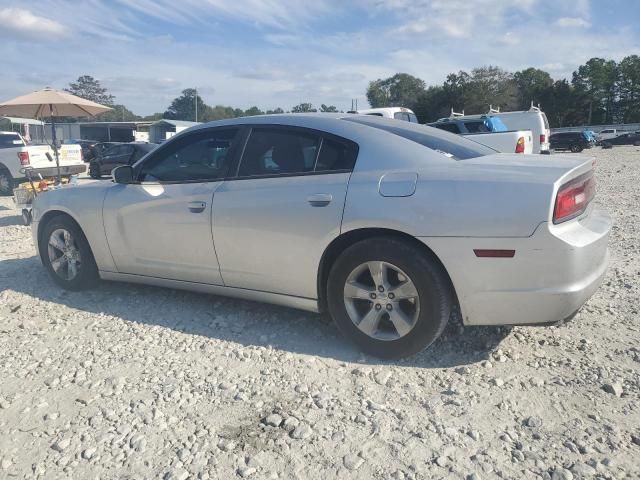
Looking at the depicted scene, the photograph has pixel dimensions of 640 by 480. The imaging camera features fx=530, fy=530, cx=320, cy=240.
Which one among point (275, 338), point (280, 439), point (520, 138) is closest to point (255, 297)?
point (275, 338)

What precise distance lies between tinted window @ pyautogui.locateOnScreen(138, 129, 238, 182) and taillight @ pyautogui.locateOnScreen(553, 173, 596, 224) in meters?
2.27

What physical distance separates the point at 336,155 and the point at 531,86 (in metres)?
84.8

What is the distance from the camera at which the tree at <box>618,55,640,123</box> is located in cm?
7300

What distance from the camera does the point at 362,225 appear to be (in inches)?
128

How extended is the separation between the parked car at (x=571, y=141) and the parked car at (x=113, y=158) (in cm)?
3099

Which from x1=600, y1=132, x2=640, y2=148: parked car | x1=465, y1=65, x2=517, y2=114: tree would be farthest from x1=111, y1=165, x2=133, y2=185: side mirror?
x1=465, y1=65, x2=517, y2=114: tree

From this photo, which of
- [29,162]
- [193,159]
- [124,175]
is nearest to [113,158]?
[29,162]

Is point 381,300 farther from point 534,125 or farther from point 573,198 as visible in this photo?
point 534,125

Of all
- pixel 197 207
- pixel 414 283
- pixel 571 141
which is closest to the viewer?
pixel 414 283

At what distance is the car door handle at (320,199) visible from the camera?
3.38m

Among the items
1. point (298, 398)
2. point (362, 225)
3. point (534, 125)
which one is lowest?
point (298, 398)

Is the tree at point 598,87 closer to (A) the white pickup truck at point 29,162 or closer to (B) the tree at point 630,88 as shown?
(B) the tree at point 630,88

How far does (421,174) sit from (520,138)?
1034 cm

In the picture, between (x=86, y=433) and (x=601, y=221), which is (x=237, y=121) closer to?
(x=86, y=433)
